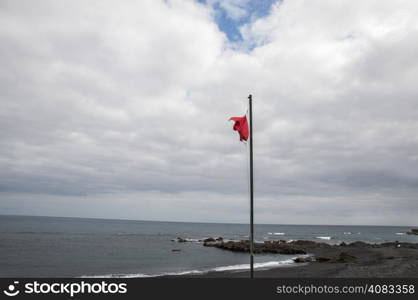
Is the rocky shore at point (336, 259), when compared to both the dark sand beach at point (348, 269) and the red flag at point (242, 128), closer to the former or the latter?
the dark sand beach at point (348, 269)

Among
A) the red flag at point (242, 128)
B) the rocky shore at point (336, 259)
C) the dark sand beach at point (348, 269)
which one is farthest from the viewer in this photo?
the rocky shore at point (336, 259)

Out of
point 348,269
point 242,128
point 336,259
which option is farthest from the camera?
point 336,259

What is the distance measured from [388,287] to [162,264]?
30142mm

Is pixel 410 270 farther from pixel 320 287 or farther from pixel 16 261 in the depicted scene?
pixel 16 261

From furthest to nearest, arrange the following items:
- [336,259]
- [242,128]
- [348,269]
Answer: [336,259] < [348,269] < [242,128]

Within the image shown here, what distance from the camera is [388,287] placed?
11.9 metres

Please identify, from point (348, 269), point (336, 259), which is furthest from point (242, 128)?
point (336, 259)

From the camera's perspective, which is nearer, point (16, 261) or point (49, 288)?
point (49, 288)

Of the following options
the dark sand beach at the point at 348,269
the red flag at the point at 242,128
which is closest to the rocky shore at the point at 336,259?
the dark sand beach at the point at 348,269

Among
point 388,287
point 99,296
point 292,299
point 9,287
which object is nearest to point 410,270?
point 388,287

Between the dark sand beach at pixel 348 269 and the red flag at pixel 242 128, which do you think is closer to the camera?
the red flag at pixel 242 128

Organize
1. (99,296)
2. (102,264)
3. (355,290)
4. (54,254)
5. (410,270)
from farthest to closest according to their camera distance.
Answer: (54,254)
(102,264)
(410,270)
(355,290)
(99,296)

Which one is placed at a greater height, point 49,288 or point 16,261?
point 49,288

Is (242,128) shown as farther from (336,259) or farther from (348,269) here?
(336,259)
